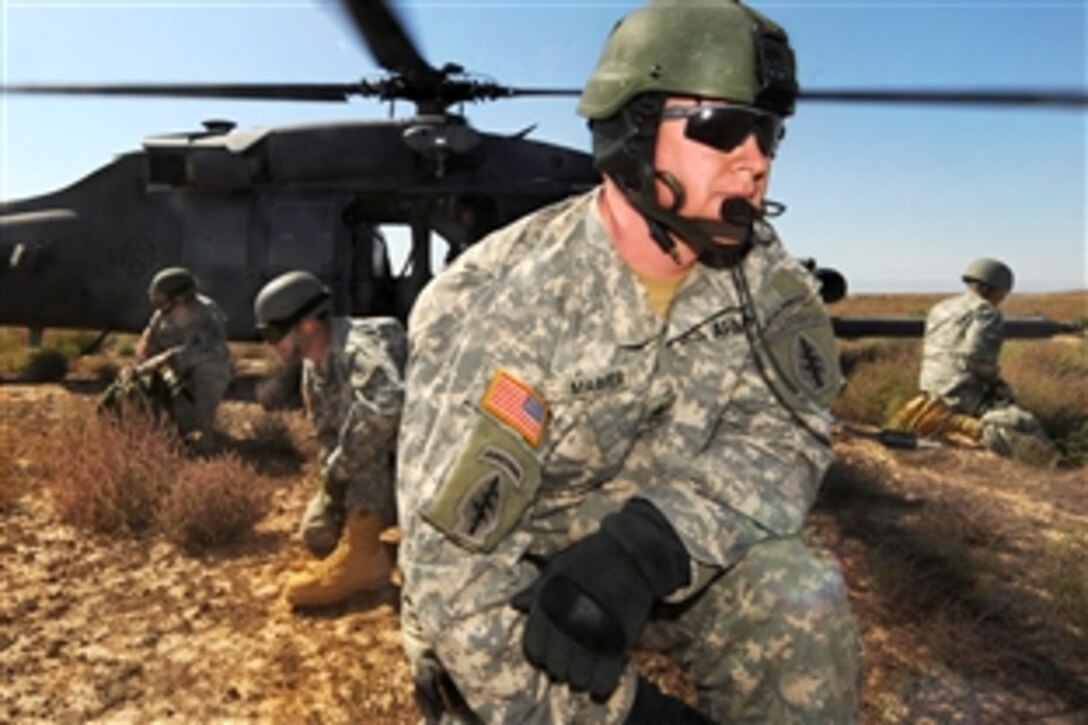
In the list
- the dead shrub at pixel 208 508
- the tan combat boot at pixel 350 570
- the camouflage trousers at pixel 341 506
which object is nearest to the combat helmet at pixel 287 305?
the camouflage trousers at pixel 341 506

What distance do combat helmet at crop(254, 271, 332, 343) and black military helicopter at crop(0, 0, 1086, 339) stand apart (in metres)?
3.72

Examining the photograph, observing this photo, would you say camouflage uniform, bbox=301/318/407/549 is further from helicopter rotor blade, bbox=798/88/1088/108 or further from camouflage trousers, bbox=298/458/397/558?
helicopter rotor blade, bbox=798/88/1088/108

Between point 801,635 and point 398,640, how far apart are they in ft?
6.97

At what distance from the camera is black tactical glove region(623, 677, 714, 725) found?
1.84 metres

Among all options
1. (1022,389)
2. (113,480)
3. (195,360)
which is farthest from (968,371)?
(113,480)

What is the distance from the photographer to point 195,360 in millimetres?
6449

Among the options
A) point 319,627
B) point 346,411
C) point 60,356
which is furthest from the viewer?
point 60,356

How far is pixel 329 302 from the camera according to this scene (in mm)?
4105

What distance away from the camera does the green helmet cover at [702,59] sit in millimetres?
1846

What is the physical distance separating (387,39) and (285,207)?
10.1ft

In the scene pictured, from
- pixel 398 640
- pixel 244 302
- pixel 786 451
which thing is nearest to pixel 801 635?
pixel 786 451

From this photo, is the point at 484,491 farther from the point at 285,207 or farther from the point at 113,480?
the point at 285,207

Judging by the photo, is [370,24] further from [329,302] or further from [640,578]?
[640,578]

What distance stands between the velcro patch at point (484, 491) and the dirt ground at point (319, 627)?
1532mm
